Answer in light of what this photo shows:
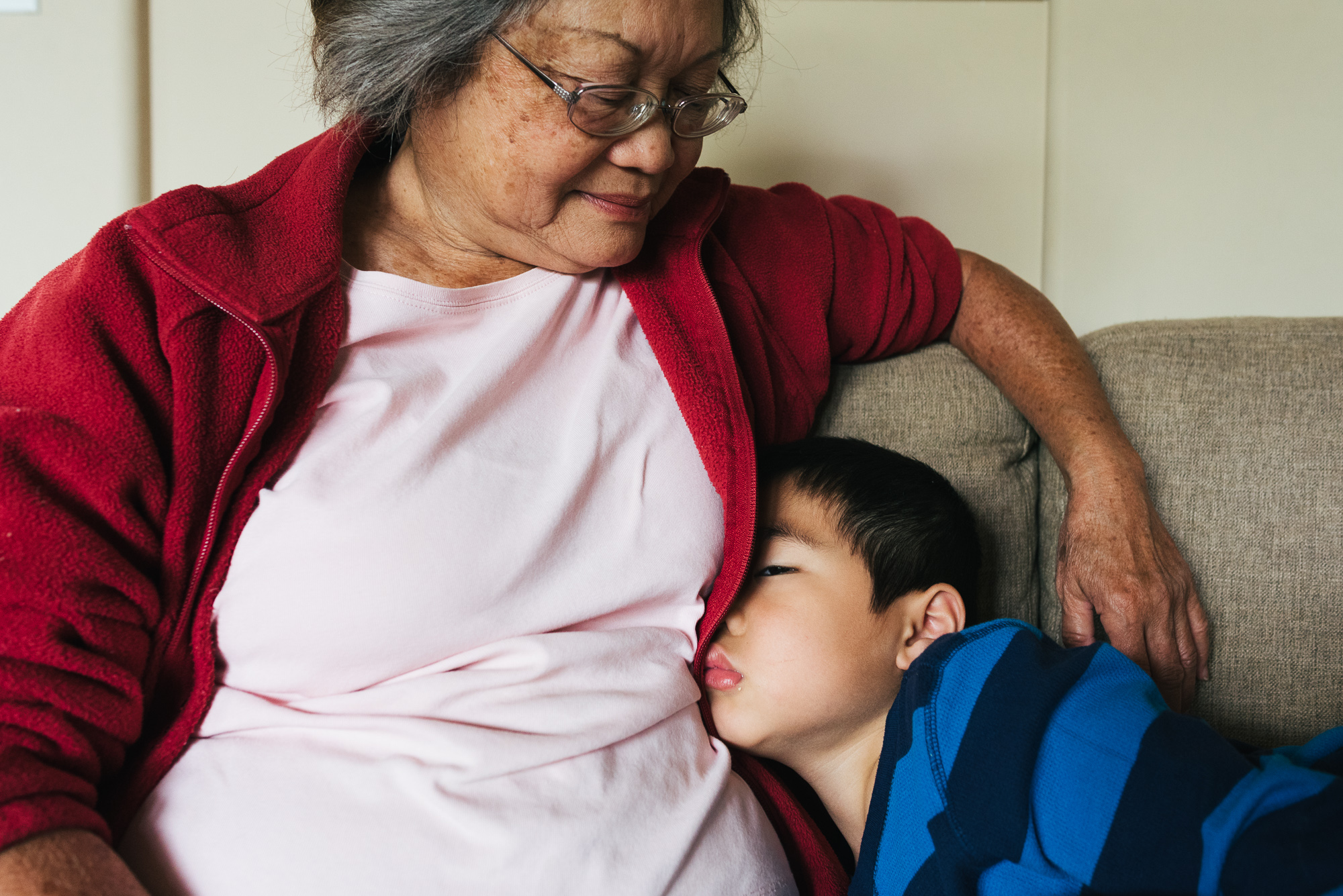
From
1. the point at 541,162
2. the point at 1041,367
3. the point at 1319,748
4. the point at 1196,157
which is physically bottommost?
the point at 1319,748

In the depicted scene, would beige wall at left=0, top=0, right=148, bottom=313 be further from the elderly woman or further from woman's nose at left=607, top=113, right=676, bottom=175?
woman's nose at left=607, top=113, right=676, bottom=175

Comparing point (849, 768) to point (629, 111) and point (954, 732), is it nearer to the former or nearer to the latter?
point (954, 732)

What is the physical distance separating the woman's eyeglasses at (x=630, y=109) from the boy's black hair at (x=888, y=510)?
463 mm

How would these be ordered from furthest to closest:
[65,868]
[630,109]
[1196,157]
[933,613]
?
[1196,157], [933,613], [630,109], [65,868]

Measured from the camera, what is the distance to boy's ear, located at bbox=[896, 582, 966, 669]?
117 cm

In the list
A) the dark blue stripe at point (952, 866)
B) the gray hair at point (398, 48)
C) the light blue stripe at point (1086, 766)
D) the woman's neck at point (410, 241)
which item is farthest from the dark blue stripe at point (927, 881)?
the gray hair at point (398, 48)

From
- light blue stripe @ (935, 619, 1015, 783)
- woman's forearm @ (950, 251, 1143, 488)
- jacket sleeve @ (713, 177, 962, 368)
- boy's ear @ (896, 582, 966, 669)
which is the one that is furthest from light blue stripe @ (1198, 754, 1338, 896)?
jacket sleeve @ (713, 177, 962, 368)

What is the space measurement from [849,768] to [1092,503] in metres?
0.48

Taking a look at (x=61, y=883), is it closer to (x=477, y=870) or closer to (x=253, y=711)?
(x=253, y=711)

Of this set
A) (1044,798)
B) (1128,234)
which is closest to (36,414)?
(1044,798)

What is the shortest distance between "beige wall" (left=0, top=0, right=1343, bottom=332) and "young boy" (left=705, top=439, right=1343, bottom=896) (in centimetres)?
94

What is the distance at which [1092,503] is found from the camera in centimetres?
121

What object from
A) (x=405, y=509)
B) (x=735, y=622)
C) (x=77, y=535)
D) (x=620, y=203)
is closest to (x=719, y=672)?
(x=735, y=622)

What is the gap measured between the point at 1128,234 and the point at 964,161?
0.38 m
